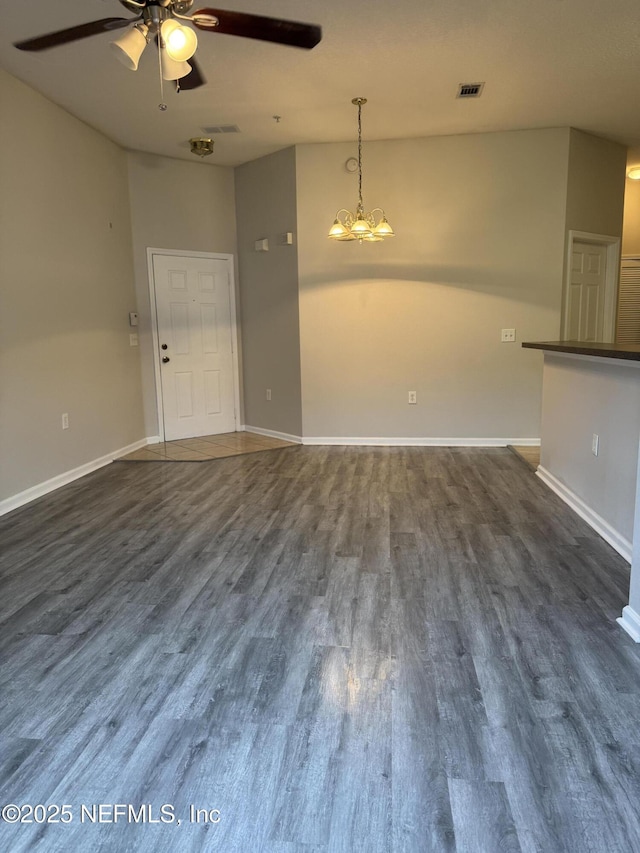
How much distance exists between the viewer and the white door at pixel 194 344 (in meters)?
5.96

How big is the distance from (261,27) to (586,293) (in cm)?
448

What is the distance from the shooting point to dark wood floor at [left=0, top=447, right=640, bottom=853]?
1382 mm

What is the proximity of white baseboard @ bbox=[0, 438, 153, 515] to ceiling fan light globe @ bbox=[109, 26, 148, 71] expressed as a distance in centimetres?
279

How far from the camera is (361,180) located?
538 centimetres

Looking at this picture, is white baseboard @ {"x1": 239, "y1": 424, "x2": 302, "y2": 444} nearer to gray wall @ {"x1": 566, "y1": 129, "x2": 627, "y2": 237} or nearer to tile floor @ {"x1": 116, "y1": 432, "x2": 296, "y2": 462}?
tile floor @ {"x1": 116, "y1": 432, "x2": 296, "y2": 462}

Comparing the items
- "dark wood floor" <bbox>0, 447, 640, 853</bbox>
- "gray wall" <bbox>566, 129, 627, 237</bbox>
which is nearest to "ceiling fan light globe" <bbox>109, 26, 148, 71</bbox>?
"dark wood floor" <bbox>0, 447, 640, 853</bbox>

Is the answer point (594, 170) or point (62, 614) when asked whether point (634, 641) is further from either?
point (594, 170)

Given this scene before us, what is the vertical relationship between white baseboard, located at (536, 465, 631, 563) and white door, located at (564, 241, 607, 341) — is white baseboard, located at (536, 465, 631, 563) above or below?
below

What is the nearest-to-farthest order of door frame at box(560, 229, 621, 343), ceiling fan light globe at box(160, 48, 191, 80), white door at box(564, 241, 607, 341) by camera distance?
ceiling fan light globe at box(160, 48, 191, 80) → door frame at box(560, 229, 621, 343) → white door at box(564, 241, 607, 341)

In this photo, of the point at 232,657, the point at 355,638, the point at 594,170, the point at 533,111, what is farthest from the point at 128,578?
the point at 594,170

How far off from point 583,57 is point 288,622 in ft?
13.1

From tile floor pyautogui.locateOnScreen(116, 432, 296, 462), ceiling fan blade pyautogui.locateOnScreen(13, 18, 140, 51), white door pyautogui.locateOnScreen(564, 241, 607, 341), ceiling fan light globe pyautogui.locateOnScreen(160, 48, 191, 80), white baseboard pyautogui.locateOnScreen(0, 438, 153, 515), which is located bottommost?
tile floor pyautogui.locateOnScreen(116, 432, 296, 462)

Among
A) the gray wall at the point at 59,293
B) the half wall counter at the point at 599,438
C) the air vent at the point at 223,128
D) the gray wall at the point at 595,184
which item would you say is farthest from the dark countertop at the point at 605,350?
the gray wall at the point at 59,293

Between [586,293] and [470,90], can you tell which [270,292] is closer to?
[470,90]
